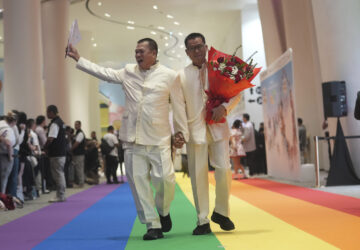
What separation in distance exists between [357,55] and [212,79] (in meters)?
6.53

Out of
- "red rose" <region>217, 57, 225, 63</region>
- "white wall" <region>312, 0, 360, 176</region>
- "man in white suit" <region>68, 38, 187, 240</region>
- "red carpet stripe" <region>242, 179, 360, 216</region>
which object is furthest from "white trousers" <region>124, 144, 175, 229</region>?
"white wall" <region>312, 0, 360, 176</region>

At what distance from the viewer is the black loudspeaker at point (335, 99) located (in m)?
9.80

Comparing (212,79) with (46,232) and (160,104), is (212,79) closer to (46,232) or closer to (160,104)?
(160,104)

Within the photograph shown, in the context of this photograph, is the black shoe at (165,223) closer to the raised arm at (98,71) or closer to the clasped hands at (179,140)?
the clasped hands at (179,140)

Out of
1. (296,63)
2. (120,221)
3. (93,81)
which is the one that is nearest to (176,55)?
(93,81)

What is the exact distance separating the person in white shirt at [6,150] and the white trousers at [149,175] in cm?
391

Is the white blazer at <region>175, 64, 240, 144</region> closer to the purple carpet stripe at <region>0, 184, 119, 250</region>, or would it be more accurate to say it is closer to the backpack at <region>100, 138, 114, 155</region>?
the purple carpet stripe at <region>0, 184, 119, 250</region>

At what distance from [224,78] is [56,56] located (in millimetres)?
13889

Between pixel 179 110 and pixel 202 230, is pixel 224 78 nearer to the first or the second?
pixel 179 110

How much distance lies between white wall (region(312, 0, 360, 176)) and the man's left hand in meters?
6.21

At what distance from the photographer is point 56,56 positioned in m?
17.4

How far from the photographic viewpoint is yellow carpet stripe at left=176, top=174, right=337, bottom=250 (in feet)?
12.3

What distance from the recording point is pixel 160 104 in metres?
4.47

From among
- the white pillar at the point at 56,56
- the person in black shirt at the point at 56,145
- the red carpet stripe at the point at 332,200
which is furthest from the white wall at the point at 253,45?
the person in black shirt at the point at 56,145
